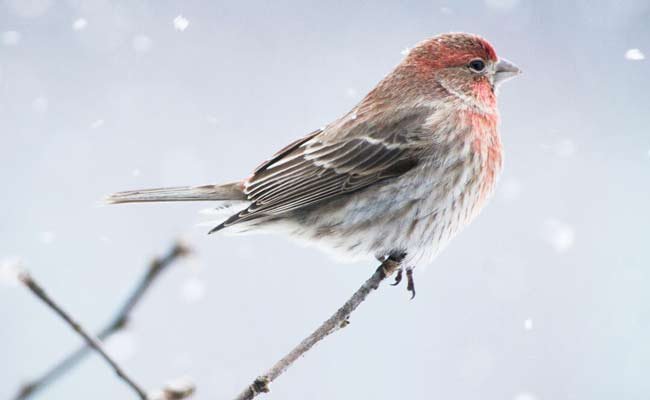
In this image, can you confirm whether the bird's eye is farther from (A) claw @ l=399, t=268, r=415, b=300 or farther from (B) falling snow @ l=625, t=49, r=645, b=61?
(B) falling snow @ l=625, t=49, r=645, b=61

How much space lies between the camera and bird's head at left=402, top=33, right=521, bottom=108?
3.71 m

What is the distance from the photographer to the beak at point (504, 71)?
3681mm

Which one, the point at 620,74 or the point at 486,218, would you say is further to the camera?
the point at 620,74

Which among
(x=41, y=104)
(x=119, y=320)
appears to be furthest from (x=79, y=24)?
(x=119, y=320)

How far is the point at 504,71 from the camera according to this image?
373cm

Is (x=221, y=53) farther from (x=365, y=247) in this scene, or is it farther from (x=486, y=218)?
(x=365, y=247)

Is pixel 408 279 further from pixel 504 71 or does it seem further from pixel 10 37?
pixel 10 37

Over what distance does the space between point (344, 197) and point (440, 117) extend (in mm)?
534

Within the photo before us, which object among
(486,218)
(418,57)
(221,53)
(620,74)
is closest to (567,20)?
(620,74)

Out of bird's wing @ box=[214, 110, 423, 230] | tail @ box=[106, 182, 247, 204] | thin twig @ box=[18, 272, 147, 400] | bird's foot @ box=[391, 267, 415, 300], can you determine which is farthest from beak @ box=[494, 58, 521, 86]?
thin twig @ box=[18, 272, 147, 400]

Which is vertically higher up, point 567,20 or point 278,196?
point 567,20

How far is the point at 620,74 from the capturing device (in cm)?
629

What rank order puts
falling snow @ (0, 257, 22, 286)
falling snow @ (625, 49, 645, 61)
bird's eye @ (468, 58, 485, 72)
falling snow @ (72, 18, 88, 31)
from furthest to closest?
1. falling snow @ (72, 18, 88, 31)
2. falling snow @ (625, 49, 645, 61)
3. bird's eye @ (468, 58, 485, 72)
4. falling snow @ (0, 257, 22, 286)

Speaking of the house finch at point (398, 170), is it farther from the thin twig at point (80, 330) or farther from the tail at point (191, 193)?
the thin twig at point (80, 330)
